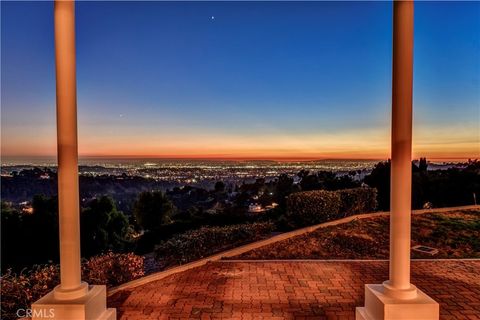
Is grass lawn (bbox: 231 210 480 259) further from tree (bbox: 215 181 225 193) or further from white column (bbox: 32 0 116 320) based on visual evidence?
tree (bbox: 215 181 225 193)

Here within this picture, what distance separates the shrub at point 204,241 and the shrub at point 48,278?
65 cm

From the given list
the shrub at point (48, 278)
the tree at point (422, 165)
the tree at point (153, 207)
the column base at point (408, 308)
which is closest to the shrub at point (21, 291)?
the shrub at point (48, 278)

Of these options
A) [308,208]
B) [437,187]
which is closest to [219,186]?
[308,208]

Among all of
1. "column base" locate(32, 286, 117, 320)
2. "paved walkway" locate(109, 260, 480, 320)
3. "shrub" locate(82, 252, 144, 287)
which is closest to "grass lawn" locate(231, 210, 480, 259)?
"paved walkway" locate(109, 260, 480, 320)

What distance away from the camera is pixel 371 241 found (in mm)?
6902

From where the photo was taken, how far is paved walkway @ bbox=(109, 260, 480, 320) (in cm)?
385

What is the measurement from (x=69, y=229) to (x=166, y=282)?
2299mm

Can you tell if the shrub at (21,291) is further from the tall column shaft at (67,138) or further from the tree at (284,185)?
the tree at (284,185)

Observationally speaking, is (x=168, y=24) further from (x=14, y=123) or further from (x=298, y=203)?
(x=298, y=203)

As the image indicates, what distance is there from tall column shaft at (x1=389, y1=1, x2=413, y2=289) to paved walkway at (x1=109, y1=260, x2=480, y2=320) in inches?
50.0

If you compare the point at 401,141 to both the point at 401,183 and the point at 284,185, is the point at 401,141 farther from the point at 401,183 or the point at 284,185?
the point at 284,185

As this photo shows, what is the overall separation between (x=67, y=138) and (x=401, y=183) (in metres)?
3.14

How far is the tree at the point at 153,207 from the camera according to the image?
12602 millimetres

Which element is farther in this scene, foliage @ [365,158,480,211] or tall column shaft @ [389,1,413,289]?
foliage @ [365,158,480,211]
